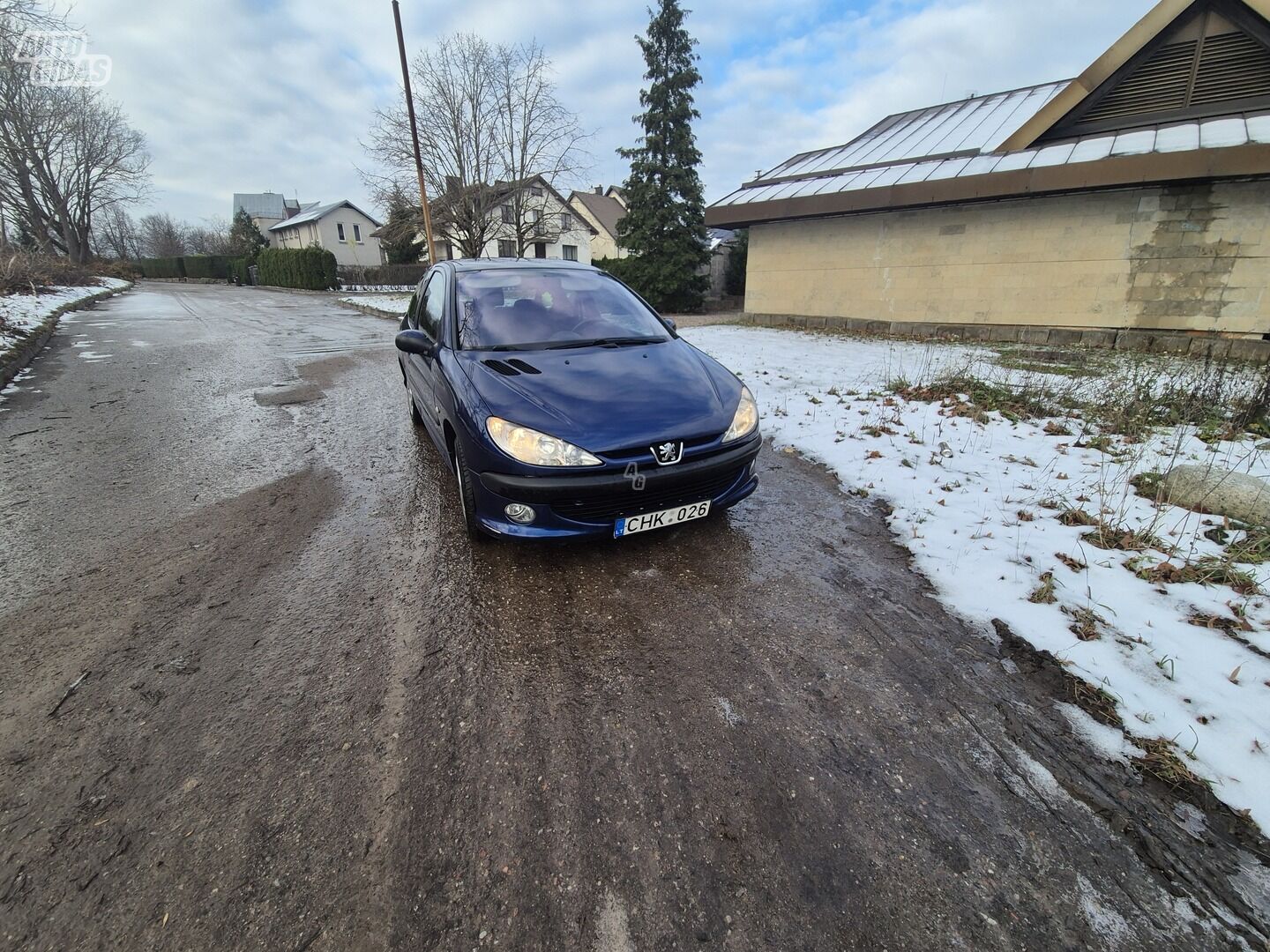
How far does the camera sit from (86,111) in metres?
34.8

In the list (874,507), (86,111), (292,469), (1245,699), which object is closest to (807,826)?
(1245,699)

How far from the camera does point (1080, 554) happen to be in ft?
9.92

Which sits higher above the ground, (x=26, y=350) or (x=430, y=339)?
(x=430, y=339)

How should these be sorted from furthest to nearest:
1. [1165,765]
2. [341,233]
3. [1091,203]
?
[341,233]
[1091,203]
[1165,765]

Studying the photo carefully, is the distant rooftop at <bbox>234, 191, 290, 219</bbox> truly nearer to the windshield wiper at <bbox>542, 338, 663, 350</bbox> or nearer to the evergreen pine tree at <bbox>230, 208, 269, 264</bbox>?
the evergreen pine tree at <bbox>230, 208, 269, 264</bbox>

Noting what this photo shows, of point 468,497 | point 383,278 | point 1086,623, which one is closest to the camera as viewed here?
point 1086,623

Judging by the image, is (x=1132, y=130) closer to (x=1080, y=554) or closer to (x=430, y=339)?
(x=1080, y=554)

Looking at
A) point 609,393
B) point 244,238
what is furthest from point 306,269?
point 609,393

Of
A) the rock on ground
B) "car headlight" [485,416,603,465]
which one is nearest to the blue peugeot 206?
"car headlight" [485,416,603,465]

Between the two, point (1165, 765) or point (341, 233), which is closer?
point (1165, 765)

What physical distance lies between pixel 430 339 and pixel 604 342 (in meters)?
1.32

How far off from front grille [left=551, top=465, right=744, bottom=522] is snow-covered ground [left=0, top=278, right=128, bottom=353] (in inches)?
414

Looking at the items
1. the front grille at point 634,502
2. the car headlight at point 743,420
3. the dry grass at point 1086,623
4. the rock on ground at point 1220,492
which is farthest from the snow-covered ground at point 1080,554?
the front grille at point 634,502

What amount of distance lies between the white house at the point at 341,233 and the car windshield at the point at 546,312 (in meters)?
54.9
